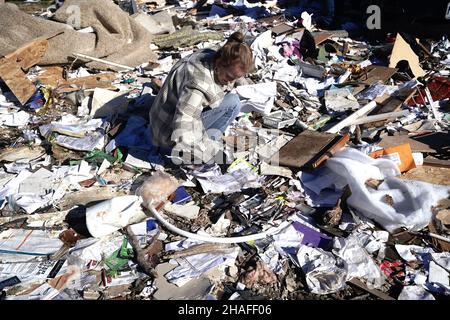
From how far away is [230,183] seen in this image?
352 cm

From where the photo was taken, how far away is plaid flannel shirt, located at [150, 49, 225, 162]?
9.93ft

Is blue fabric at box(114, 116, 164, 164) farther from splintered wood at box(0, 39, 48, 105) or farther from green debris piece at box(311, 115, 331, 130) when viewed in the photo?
green debris piece at box(311, 115, 331, 130)

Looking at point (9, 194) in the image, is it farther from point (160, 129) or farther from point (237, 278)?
point (237, 278)

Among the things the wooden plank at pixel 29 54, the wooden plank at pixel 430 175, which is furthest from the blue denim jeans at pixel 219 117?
the wooden plank at pixel 29 54

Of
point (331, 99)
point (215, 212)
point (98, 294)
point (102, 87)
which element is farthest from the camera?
point (102, 87)

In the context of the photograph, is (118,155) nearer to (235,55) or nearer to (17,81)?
(235,55)

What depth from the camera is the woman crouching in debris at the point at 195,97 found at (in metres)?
2.95

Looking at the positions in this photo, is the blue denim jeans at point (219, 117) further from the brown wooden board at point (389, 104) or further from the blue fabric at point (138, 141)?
the brown wooden board at point (389, 104)

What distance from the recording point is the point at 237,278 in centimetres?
274

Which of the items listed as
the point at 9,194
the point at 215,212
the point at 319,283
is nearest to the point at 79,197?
the point at 9,194

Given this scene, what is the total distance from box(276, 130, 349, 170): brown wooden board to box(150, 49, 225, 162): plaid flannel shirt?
69 cm

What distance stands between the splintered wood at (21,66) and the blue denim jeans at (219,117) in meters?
2.45

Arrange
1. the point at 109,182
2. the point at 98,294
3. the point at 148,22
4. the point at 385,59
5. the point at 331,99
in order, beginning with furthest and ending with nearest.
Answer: the point at 148,22
the point at 385,59
the point at 331,99
the point at 109,182
the point at 98,294

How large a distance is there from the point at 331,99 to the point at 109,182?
2.69 meters
